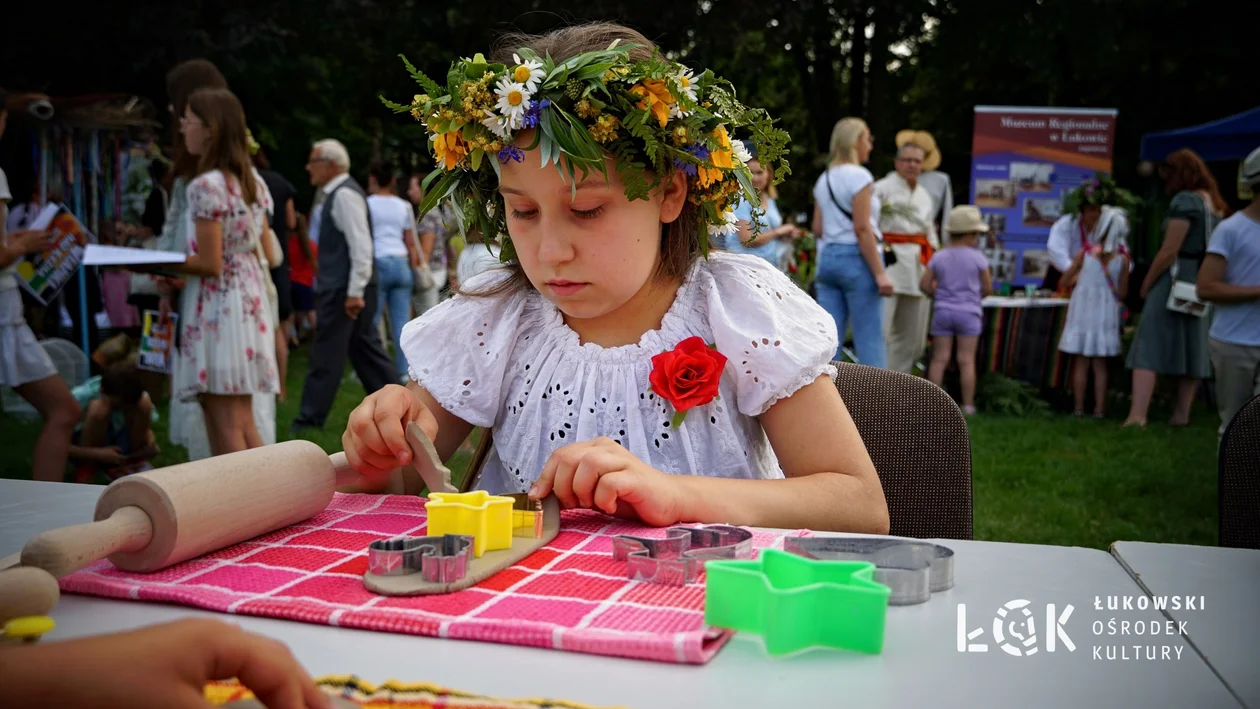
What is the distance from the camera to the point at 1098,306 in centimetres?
900

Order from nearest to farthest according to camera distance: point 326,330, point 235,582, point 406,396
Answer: point 235,582 < point 406,396 < point 326,330

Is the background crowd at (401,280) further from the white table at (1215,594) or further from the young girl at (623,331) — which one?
the white table at (1215,594)

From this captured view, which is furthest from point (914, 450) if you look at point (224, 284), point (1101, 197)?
point (1101, 197)

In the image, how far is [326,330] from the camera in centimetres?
742

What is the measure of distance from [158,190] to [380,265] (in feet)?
6.57

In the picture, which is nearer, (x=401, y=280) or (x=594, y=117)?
(x=594, y=117)

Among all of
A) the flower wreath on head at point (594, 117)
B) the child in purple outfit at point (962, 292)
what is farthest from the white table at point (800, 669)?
the child in purple outfit at point (962, 292)

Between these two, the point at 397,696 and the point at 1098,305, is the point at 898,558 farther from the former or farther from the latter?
the point at 1098,305

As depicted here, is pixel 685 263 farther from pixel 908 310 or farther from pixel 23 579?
pixel 908 310

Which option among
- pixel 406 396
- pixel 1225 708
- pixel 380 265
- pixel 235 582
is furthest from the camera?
pixel 380 265

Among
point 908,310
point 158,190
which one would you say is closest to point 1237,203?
point 908,310

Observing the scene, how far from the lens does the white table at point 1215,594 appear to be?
1.13 meters

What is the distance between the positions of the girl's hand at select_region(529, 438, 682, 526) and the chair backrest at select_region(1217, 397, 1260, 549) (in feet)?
3.89

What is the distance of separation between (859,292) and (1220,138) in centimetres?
750
